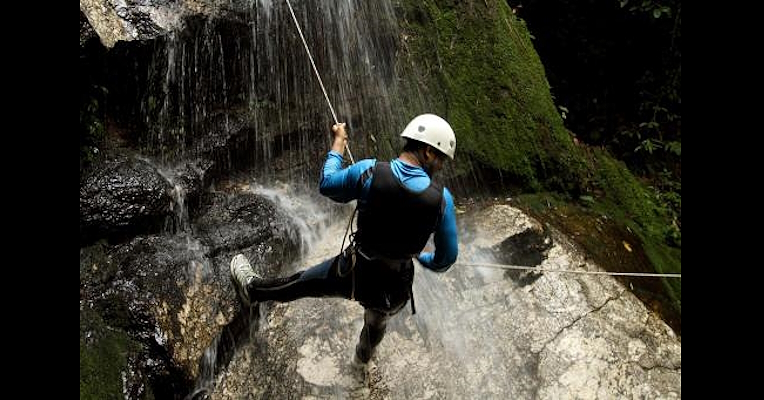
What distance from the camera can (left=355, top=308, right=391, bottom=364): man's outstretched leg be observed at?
11.4 feet

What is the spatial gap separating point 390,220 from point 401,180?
0.23 meters

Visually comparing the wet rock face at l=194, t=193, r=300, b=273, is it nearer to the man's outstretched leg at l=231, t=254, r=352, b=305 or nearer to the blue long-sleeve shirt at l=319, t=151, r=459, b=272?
the man's outstretched leg at l=231, t=254, r=352, b=305

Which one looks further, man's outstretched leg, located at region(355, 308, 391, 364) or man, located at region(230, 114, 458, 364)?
man's outstretched leg, located at region(355, 308, 391, 364)

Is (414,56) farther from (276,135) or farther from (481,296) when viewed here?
(481,296)

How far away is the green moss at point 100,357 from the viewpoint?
132 inches

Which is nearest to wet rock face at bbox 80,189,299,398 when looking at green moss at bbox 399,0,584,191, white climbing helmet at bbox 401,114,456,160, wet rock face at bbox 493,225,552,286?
wet rock face at bbox 493,225,552,286

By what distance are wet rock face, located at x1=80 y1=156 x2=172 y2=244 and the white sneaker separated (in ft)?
2.79

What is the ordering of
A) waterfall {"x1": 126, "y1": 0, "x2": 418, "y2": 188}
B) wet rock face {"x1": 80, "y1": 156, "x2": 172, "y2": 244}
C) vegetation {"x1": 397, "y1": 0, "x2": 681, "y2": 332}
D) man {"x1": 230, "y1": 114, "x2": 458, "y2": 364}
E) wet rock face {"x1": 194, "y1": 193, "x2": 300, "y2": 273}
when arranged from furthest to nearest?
vegetation {"x1": 397, "y1": 0, "x2": 681, "y2": 332} → waterfall {"x1": 126, "y1": 0, "x2": 418, "y2": 188} → wet rock face {"x1": 194, "y1": 193, "x2": 300, "y2": 273} → wet rock face {"x1": 80, "y1": 156, "x2": 172, "y2": 244} → man {"x1": 230, "y1": 114, "x2": 458, "y2": 364}

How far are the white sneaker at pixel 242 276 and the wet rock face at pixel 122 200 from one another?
85cm

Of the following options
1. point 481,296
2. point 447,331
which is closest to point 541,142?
point 481,296

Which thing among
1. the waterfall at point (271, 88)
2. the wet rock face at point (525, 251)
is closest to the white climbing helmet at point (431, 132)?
the wet rock face at point (525, 251)

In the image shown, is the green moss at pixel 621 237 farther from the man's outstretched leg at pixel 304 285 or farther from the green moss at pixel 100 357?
the green moss at pixel 100 357

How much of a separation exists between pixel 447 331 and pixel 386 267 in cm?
151

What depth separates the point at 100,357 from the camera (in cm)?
349
